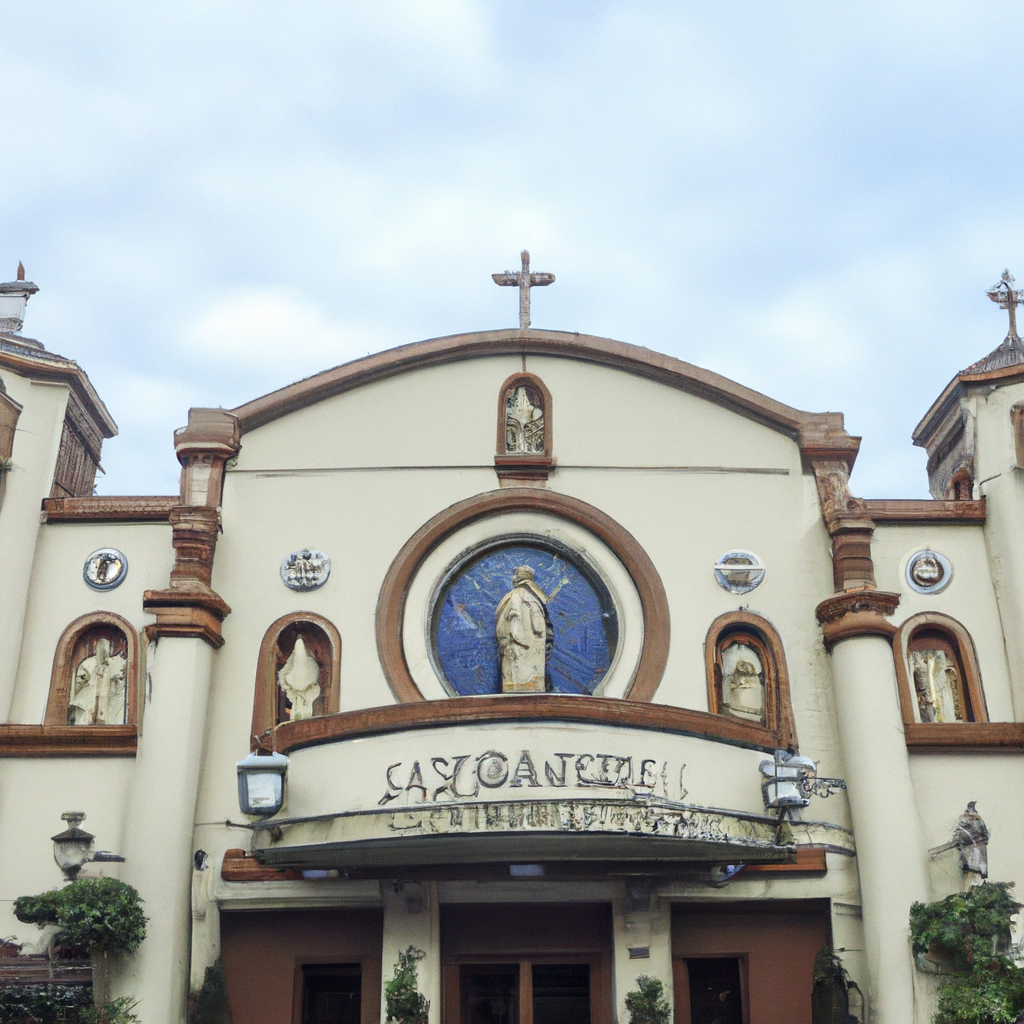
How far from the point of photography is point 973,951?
43.8ft

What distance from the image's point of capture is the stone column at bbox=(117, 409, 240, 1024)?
13984 mm

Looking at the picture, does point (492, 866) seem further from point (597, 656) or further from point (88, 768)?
point (88, 768)

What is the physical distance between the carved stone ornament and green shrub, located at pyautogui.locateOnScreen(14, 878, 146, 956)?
4.33 metres

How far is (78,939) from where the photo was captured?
1328 cm

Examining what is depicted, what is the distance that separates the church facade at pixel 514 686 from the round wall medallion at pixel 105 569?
1.6 inches

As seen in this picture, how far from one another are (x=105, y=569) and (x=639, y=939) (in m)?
8.18

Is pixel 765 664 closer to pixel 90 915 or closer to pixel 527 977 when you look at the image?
pixel 527 977

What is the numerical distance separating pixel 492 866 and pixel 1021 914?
20.3 ft

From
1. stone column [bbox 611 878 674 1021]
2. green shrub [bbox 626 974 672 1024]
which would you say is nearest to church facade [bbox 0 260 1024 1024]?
stone column [bbox 611 878 674 1021]

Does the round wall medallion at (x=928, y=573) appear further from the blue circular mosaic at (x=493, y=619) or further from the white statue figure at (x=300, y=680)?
the white statue figure at (x=300, y=680)

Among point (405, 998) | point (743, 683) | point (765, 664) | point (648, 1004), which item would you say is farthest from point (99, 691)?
point (765, 664)

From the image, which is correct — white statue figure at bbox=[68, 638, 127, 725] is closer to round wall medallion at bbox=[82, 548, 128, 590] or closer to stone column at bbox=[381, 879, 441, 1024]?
round wall medallion at bbox=[82, 548, 128, 590]

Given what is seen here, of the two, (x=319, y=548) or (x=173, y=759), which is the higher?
(x=319, y=548)

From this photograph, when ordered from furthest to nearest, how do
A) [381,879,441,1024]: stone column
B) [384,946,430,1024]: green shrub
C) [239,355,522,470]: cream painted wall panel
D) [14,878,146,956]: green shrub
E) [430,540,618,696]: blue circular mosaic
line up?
[239,355,522,470]: cream painted wall panel, [430,540,618,696]: blue circular mosaic, [381,879,441,1024]: stone column, [384,946,430,1024]: green shrub, [14,878,146,956]: green shrub
